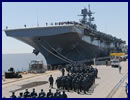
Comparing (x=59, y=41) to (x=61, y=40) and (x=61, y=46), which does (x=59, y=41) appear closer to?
(x=61, y=40)

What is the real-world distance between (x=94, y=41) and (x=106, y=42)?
11031 millimetres

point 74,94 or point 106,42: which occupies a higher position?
point 106,42

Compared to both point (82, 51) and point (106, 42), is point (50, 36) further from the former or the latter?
point (106, 42)

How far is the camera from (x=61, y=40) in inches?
1511

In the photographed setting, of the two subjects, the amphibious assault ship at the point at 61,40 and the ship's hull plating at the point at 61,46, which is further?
the ship's hull plating at the point at 61,46

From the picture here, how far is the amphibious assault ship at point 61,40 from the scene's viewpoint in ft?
115

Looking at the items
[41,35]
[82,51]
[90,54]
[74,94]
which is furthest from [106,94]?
[90,54]

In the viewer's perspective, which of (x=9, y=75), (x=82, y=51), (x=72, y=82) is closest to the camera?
(x=72, y=82)

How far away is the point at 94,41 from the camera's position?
4716 centimetres

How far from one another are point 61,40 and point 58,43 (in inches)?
47.5

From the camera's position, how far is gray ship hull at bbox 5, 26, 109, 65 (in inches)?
1385

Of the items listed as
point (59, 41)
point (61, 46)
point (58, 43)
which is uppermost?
point (59, 41)

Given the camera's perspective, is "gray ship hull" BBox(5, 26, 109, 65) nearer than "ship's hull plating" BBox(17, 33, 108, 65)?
Yes

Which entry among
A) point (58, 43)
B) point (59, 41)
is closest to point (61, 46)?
point (58, 43)
